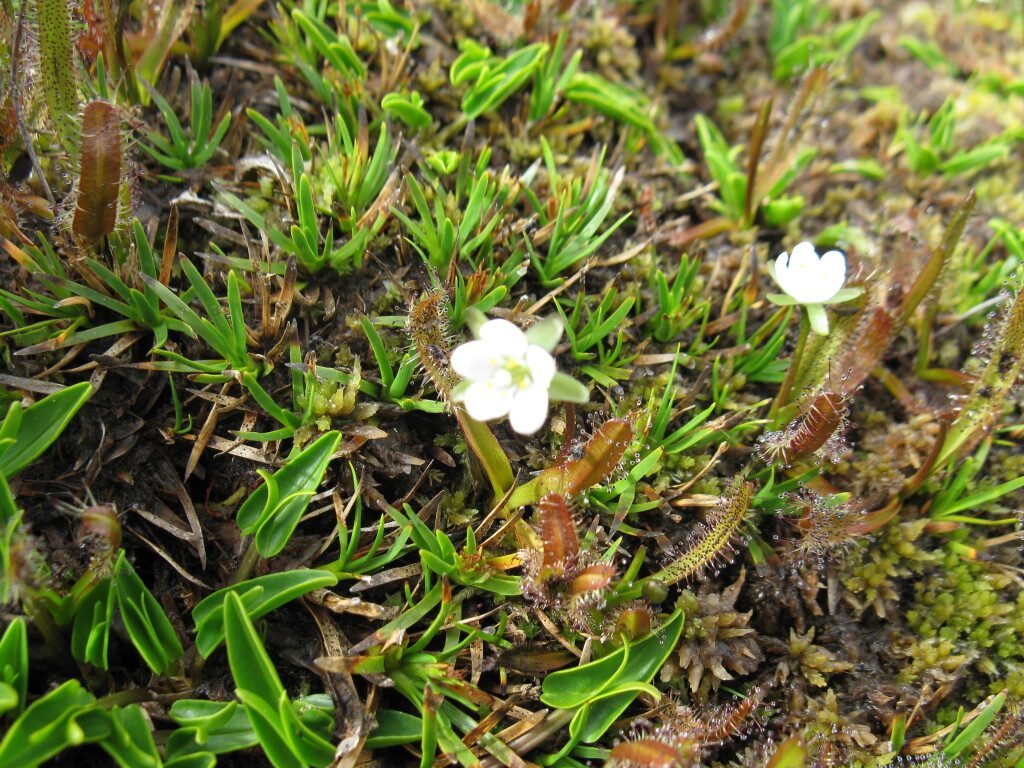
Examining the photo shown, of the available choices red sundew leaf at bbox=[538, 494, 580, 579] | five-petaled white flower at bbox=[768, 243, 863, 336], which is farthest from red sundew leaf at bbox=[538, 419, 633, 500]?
five-petaled white flower at bbox=[768, 243, 863, 336]

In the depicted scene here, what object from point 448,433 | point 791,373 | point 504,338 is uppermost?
point 504,338

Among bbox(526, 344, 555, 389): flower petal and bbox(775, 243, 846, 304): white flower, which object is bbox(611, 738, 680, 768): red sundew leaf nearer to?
bbox(526, 344, 555, 389): flower petal

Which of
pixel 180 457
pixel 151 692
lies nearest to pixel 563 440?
pixel 180 457

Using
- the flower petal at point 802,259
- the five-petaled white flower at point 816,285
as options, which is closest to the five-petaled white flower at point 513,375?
the five-petaled white flower at point 816,285

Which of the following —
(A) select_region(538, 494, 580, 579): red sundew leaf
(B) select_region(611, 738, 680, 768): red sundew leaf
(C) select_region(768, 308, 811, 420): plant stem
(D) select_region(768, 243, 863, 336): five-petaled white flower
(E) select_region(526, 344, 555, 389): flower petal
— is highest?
(D) select_region(768, 243, 863, 336): five-petaled white flower

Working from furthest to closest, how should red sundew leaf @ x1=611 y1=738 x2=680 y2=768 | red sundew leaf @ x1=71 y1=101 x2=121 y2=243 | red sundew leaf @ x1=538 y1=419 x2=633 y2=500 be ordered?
red sundew leaf @ x1=71 y1=101 x2=121 y2=243
red sundew leaf @ x1=538 y1=419 x2=633 y2=500
red sundew leaf @ x1=611 y1=738 x2=680 y2=768

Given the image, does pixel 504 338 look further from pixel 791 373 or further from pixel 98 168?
pixel 98 168

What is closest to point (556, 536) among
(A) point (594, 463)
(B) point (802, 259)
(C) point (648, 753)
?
(A) point (594, 463)

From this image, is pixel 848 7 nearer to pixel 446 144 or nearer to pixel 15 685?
pixel 446 144
